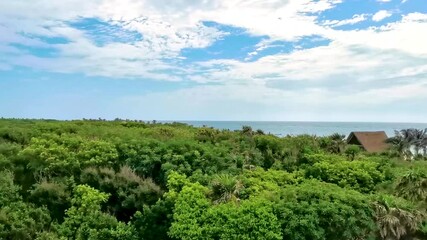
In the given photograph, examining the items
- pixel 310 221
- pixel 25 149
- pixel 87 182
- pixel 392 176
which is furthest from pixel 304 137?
pixel 25 149

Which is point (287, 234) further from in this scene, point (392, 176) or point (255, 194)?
point (392, 176)

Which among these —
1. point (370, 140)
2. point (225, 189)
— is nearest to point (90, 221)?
point (225, 189)

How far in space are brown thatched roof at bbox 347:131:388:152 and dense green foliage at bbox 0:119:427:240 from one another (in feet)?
69.8

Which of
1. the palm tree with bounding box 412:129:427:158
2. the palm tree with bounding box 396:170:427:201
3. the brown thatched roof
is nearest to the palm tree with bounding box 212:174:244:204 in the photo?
the palm tree with bounding box 396:170:427:201

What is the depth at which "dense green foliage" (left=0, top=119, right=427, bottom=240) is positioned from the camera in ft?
27.6

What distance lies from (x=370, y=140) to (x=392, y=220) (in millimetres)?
26344

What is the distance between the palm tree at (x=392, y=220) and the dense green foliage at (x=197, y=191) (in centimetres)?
2

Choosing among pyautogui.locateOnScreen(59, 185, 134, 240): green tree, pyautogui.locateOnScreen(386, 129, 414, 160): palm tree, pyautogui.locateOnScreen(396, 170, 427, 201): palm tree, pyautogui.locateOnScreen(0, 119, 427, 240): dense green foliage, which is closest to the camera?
pyautogui.locateOnScreen(0, 119, 427, 240): dense green foliage

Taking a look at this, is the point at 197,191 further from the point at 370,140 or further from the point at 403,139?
the point at 403,139

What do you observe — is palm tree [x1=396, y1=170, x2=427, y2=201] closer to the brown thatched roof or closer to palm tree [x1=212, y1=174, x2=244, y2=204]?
palm tree [x1=212, y1=174, x2=244, y2=204]

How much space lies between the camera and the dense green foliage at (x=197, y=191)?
27.6 ft

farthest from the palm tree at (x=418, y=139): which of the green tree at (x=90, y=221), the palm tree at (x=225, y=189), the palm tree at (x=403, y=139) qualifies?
the green tree at (x=90, y=221)

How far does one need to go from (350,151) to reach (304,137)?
1357 mm

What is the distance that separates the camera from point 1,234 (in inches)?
361
